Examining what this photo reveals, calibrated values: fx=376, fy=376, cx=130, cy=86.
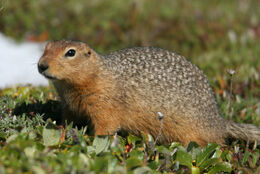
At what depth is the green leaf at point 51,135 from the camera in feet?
12.6

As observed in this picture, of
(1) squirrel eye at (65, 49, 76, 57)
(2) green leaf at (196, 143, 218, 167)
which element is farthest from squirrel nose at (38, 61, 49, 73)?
(2) green leaf at (196, 143, 218, 167)

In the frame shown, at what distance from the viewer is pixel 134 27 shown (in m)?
9.95

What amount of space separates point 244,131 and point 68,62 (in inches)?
101

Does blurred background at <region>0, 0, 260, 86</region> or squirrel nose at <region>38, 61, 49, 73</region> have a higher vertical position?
blurred background at <region>0, 0, 260, 86</region>

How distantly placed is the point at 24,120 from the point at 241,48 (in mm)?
6564

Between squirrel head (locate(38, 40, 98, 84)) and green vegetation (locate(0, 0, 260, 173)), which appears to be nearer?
green vegetation (locate(0, 0, 260, 173))

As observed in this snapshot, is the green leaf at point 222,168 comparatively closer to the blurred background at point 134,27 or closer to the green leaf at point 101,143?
the green leaf at point 101,143

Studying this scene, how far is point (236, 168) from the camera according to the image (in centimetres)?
426

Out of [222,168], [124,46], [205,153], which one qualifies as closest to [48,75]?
[205,153]

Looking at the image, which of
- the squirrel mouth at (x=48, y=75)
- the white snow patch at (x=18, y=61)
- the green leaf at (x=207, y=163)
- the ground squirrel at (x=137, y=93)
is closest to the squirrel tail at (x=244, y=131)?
the ground squirrel at (x=137, y=93)

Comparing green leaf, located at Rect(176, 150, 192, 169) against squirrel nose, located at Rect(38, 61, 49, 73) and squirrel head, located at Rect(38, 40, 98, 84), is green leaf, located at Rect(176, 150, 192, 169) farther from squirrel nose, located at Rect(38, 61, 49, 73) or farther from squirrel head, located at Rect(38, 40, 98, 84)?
squirrel nose, located at Rect(38, 61, 49, 73)

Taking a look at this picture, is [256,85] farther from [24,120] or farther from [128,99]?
[24,120]

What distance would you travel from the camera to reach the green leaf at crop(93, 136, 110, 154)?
3859mm

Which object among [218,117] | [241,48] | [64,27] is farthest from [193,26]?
[218,117]
